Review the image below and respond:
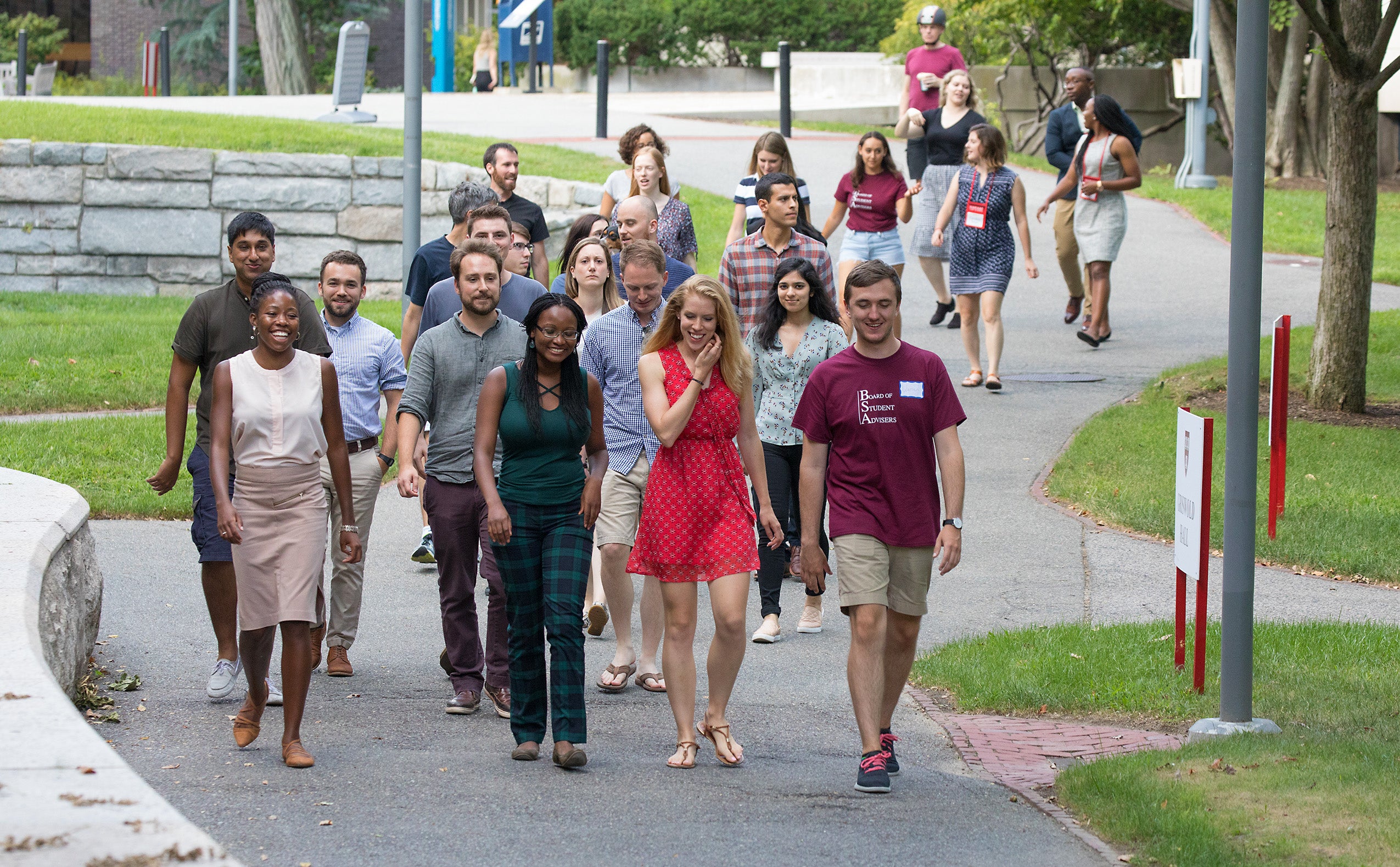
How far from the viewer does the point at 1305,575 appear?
8.40 m

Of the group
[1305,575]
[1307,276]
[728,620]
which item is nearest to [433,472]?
[728,620]

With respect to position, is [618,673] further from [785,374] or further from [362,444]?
[785,374]

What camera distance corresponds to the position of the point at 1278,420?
8578 mm

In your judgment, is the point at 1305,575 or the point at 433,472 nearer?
the point at 433,472

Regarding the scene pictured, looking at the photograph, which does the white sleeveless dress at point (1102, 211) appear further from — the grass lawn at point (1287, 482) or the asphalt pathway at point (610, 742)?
the asphalt pathway at point (610, 742)

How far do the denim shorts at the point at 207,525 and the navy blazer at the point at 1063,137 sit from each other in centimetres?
1000

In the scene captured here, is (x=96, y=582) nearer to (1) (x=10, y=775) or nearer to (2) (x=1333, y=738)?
(1) (x=10, y=775)

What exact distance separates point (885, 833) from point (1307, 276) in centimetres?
1407

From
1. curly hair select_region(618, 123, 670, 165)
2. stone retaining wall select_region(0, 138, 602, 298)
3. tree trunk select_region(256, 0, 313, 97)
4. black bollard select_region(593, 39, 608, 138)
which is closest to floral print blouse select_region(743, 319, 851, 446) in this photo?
curly hair select_region(618, 123, 670, 165)

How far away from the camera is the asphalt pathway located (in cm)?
488

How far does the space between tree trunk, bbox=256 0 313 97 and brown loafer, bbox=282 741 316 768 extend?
3307 centimetres

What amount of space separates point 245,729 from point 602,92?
18.8 m

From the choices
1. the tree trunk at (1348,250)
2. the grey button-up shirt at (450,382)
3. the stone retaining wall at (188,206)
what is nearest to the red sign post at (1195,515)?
the grey button-up shirt at (450,382)

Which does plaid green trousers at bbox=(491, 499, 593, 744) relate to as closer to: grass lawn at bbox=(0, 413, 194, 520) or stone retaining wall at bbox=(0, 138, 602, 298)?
grass lawn at bbox=(0, 413, 194, 520)
